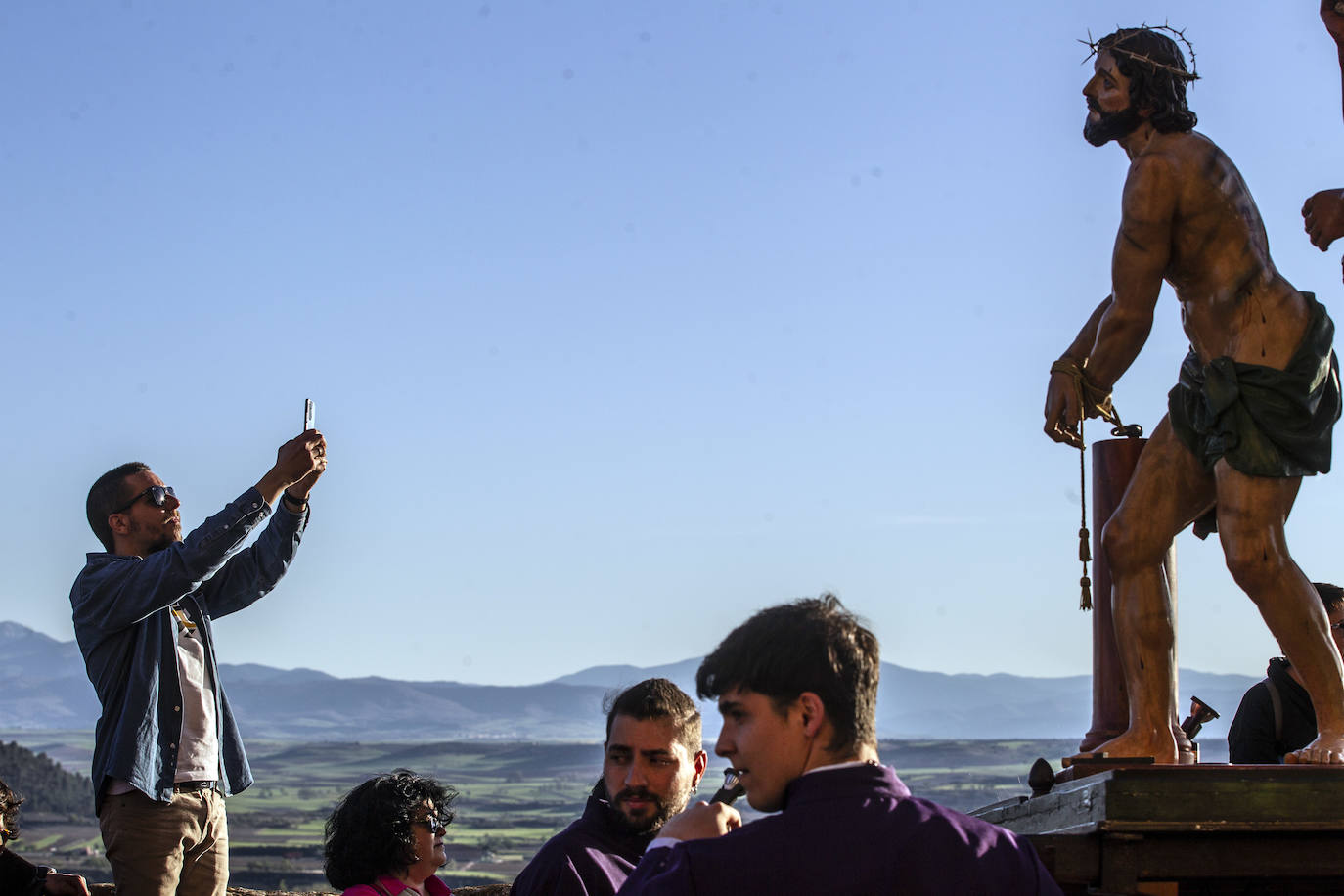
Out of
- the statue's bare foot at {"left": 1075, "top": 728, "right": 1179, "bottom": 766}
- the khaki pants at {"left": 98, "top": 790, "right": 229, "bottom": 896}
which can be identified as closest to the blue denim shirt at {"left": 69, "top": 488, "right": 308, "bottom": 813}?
the khaki pants at {"left": 98, "top": 790, "right": 229, "bottom": 896}

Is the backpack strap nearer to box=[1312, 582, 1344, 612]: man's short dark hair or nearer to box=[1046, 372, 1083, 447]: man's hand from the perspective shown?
box=[1312, 582, 1344, 612]: man's short dark hair

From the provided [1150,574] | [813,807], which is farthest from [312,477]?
[813,807]

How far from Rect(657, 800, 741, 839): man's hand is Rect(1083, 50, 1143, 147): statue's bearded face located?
11.7 feet

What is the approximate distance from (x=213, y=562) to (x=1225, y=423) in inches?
142

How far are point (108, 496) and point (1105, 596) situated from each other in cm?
388

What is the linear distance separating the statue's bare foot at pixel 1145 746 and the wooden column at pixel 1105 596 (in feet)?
1.09

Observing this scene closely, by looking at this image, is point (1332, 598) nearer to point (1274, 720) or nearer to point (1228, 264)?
point (1274, 720)

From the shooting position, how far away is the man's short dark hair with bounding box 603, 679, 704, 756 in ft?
14.9

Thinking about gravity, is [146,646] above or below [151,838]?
above

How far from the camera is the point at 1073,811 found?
5066 millimetres

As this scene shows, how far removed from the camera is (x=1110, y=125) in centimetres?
593

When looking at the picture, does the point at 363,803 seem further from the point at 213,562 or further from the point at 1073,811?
the point at 1073,811

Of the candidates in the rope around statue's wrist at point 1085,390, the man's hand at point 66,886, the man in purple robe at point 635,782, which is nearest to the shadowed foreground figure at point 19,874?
the man's hand at point 66,886

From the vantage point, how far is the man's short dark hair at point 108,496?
6.27 meters
